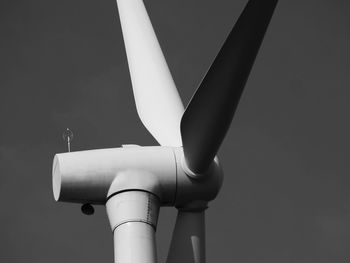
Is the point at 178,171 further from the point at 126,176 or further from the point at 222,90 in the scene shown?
the point at 222,90

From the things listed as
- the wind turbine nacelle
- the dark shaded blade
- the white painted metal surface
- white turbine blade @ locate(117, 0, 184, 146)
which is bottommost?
the white painted metal surface

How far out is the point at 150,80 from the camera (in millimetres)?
22078

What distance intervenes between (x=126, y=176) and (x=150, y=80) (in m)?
3.79

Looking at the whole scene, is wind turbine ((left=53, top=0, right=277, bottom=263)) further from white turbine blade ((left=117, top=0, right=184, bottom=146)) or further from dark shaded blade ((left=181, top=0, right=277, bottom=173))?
white turbine blade ((left=117, top=0, right=184, bottom=146))

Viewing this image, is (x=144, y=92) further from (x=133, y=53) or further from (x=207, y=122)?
(x=207, y=122)

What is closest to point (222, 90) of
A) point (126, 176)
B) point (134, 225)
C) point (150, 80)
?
point (126, 176)

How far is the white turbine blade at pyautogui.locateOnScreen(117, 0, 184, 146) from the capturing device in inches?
835

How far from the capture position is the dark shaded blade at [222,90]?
17453 millimetres

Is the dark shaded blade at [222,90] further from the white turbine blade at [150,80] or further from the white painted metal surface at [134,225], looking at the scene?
the white turbine blade at [150,80]

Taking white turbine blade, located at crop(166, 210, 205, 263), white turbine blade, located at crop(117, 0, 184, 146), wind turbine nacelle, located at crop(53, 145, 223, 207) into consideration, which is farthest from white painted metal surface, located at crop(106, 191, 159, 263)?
white turbine blade, located at crop(117, 0, 184, 146)

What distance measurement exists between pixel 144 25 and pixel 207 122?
5.31m

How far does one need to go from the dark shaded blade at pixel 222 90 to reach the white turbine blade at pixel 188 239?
92cm

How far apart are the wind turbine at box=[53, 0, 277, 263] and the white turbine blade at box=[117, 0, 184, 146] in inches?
59.2

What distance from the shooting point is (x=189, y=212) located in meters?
19.4
